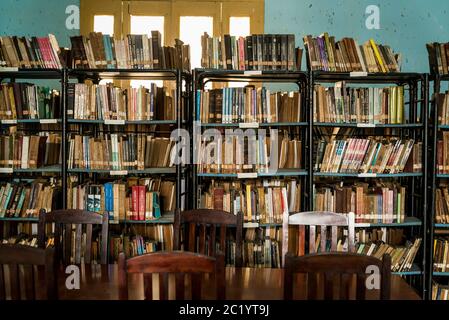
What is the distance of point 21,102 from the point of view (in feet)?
11.7

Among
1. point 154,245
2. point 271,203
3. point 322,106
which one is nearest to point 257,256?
point 271,203

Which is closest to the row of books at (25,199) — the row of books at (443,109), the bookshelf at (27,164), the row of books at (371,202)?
the bookshelf at (27,164)

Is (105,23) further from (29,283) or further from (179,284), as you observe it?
(179,284)

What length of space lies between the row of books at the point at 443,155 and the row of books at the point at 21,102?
3.04 m

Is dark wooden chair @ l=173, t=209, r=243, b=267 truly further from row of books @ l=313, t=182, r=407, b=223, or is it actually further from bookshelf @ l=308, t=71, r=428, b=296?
row of books @ l=313, t=182, r=407, b=223

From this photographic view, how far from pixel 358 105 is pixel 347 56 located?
39 cm

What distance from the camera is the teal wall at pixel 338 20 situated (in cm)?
502

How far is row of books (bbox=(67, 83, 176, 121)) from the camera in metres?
Result: 3.53

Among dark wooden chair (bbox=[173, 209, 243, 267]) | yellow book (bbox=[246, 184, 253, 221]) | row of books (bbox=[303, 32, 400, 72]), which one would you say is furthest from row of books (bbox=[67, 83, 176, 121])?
row of books (bbox=[303, 32, 400, 72])

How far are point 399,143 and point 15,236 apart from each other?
3.07 metres

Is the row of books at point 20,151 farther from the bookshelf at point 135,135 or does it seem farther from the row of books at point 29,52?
the row of books at point 29,52

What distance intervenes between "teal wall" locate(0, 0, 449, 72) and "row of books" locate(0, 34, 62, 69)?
1.65 meters

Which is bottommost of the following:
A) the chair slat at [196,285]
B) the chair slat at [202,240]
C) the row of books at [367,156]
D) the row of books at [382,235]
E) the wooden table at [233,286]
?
the row of books at [382,235]
